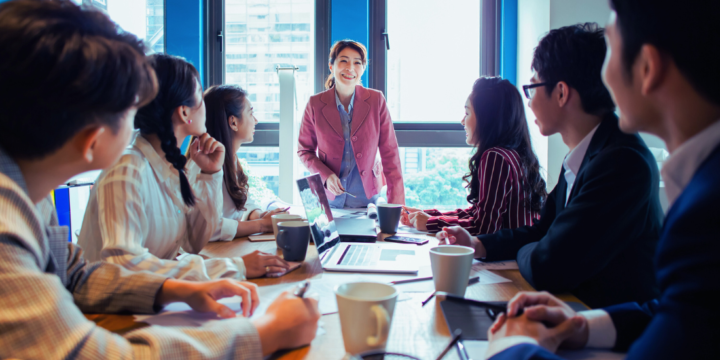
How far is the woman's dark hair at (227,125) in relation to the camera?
2055 mm

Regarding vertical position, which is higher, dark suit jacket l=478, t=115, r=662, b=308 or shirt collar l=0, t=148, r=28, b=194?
shirt collar l=0, t=148, r=28, b=194

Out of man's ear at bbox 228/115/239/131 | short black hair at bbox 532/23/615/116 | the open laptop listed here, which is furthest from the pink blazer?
short black hair at bbox 532/23/615/116

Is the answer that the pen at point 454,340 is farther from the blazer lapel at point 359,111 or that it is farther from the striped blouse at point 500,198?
the blazer lapel at point 359,111

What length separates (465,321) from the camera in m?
0.76

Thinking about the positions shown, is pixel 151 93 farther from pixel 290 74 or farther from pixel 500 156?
pixel 290 74

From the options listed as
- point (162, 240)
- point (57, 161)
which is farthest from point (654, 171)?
point (162, 240)

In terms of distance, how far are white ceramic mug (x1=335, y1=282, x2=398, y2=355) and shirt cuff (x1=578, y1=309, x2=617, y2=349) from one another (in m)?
0.33

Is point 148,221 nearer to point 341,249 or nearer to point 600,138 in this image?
point 341,249

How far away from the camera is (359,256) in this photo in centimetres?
124

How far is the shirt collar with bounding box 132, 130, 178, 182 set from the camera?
4.04 ft

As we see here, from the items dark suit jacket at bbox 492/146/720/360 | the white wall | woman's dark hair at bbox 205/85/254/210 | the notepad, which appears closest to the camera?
dark suit jacket at bbox 492/146/720/360

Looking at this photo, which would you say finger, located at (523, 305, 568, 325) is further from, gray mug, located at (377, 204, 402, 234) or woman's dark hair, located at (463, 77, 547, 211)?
woman's dark hair, located at (463, 77, 547, 211)

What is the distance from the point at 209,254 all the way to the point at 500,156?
1.15m

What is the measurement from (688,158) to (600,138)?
2.04 ft
